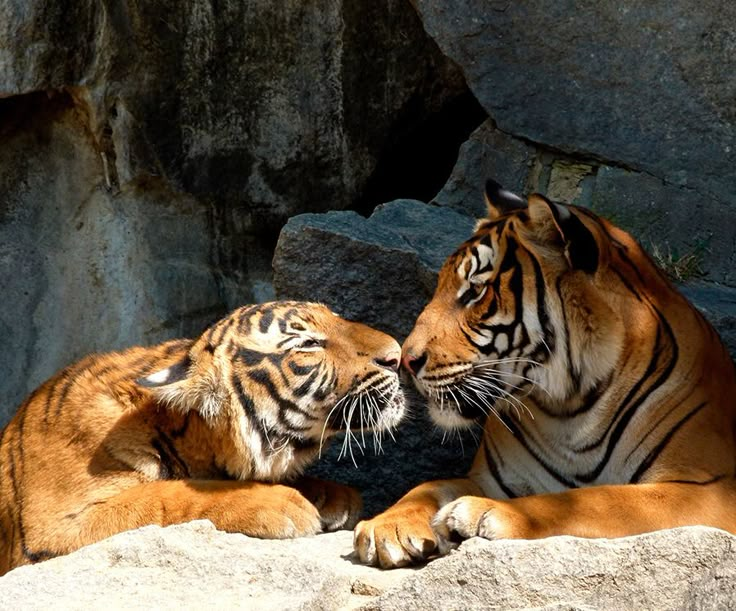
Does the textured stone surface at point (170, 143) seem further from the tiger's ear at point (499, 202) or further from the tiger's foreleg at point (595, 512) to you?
the tiger's foreleg at point (595, 512)

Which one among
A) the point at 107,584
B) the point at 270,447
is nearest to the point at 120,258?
the point at 270,447

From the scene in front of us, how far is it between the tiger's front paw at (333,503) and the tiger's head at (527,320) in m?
0.49

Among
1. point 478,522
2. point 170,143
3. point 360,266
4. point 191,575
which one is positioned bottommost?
point 191,575

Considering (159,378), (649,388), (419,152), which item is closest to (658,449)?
(649,388)

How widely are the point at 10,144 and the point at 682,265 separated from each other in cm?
346

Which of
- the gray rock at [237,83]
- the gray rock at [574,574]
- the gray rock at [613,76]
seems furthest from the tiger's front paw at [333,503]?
the gray rock at [237,83]

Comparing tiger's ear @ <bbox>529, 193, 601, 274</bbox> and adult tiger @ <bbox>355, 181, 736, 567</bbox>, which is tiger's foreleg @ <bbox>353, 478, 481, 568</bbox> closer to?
adult tiger @ <bbox>355, 181, 736, 567</bbox>

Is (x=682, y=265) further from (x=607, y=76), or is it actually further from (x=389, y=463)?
(x=389, y=463)

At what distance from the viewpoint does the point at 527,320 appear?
4145mm

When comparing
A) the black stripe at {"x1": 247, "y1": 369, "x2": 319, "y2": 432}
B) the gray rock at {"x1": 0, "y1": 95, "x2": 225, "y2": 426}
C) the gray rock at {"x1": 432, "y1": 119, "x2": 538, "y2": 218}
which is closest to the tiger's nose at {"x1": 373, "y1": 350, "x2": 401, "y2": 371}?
the black stripe at {"x1": 247, "y1": 369, "x2": 319, "y2": 432}

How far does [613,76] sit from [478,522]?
256 cm

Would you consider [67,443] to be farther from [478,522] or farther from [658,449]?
[658,449]

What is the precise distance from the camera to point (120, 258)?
679cm

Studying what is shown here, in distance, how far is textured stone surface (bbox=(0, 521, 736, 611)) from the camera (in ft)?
9.64
